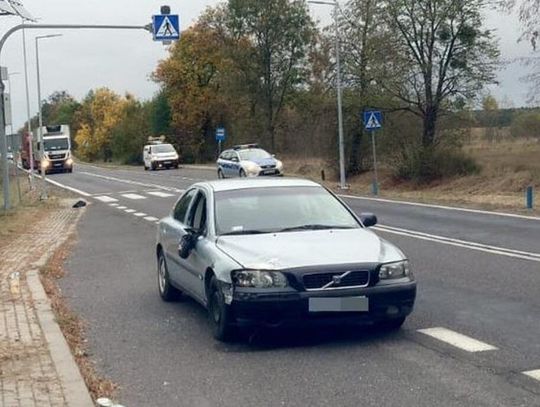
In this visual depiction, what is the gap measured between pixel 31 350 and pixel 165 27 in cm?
1803

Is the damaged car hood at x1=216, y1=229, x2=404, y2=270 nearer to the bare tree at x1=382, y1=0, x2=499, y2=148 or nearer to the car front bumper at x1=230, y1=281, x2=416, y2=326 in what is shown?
the car front bumper at x1=230, y1=281, x2=416, y2=326

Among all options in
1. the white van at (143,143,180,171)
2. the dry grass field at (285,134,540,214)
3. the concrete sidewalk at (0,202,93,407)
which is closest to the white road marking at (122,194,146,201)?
the dry grass field at (285,134,540,214)

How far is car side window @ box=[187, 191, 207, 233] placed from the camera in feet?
31.9

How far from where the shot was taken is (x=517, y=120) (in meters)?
40.1

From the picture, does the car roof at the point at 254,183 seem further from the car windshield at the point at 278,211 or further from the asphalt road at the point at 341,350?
the asphalt road at the point at 341,350

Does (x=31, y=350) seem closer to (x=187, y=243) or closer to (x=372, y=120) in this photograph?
(x=187, y=243)

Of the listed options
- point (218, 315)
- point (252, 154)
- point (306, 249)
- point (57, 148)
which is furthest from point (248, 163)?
point (306, 249)

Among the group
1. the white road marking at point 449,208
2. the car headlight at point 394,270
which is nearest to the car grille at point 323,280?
the car headlight at point 394,270

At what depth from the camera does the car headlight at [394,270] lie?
26.8 ft

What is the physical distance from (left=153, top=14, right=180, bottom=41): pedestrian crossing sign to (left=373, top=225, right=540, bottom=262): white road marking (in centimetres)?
849

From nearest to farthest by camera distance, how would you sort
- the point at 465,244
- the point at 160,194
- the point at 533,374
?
1. the point at 533,374
2. the point at 465,244
3. the point at 160,194

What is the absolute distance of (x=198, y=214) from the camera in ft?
33.1

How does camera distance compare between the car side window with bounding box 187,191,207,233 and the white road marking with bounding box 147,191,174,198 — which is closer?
the car side window with bounding box 187,191,207,233

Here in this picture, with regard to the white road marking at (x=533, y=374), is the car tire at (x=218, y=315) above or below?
above
